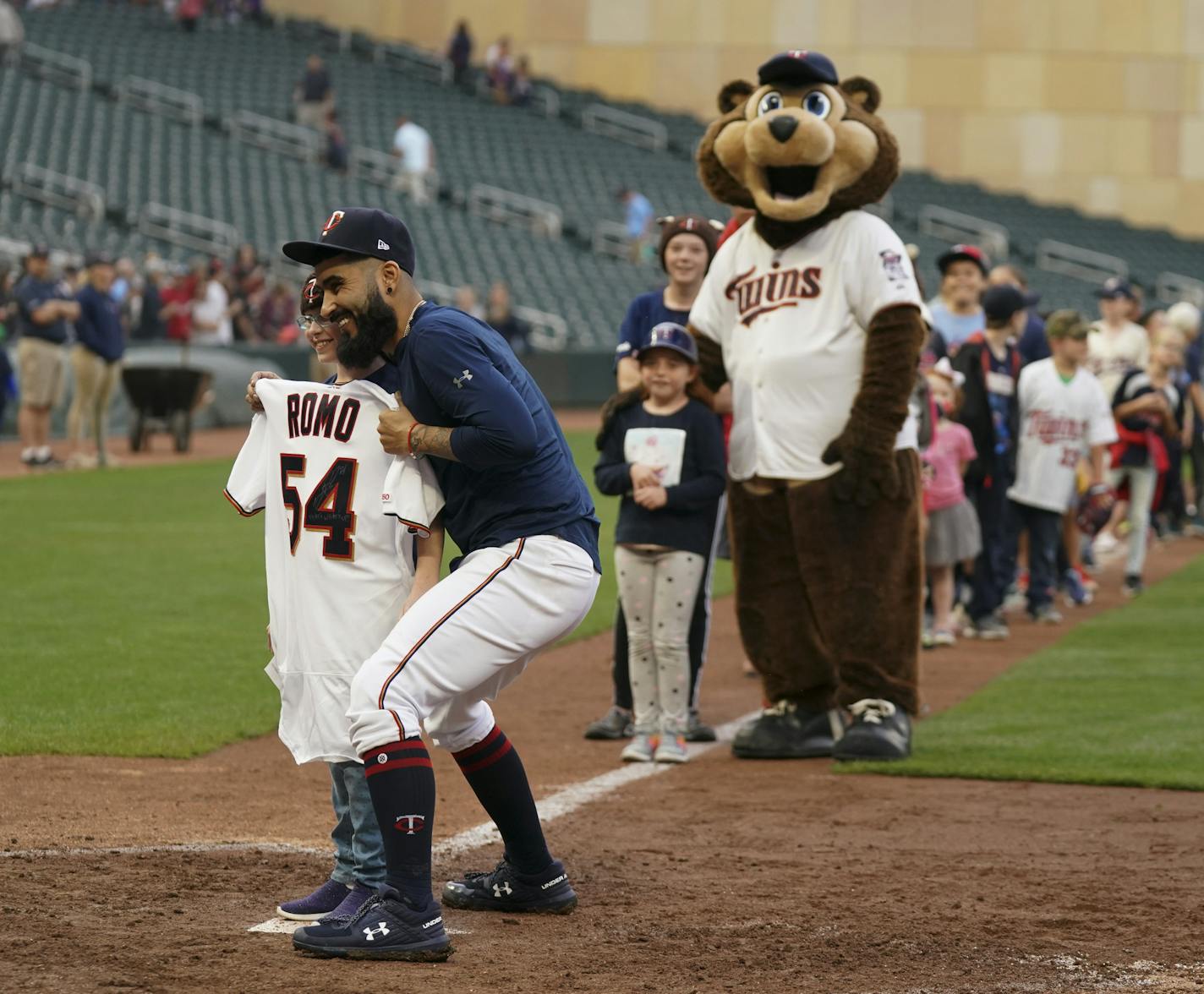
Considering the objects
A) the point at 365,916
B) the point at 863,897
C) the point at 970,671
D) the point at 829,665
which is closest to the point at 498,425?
the point at 365,916

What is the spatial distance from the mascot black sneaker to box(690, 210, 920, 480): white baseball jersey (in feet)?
3.11

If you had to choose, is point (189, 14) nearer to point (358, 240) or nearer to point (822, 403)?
point (822, 403)

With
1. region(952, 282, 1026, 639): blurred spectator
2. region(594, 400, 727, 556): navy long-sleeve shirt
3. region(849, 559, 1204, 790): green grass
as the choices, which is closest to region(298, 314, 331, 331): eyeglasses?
region(594, 400, 727, 556): navy long-sleeve shirt

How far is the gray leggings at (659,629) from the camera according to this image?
286 inches

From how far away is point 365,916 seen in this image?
4.41 m

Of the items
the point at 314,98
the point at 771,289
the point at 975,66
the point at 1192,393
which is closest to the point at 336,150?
the point at 314,98

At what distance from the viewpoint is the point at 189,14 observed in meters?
36.1

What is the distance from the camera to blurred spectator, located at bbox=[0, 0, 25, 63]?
31.5 metres

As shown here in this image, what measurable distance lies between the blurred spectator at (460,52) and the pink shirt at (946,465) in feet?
93.1

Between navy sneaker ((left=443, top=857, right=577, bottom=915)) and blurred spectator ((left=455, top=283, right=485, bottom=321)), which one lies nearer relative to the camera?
navy sneaker ((left=443, top=857, right=577, bottom=915))

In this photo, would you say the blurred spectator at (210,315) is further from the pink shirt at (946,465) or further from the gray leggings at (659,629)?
the gray leggings at (659,629)

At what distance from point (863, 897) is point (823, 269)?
288 centimetres

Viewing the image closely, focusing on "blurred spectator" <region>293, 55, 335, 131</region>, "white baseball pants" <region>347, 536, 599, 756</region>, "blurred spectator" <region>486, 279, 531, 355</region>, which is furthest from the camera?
"blurred spectator" <region>293, 55, 335, 131</region>

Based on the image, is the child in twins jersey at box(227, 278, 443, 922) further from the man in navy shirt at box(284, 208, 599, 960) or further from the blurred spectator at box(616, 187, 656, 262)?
the blurred spectator at box(616, 187, 656, 262)
